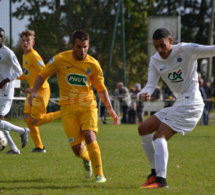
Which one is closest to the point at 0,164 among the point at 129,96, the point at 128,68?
the point at 129,96

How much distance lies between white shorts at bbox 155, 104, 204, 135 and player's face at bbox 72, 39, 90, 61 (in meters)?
1.35

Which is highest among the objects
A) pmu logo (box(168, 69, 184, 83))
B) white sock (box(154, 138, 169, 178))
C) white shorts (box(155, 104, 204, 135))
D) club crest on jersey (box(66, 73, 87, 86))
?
pmu logo (box(168, 69, 184, 83))

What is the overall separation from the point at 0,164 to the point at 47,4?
14018 millimetres

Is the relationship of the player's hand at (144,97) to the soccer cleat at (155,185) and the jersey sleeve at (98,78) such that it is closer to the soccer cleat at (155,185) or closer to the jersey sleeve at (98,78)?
the jersey sleeve at (98,78)

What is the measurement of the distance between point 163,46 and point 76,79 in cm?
132

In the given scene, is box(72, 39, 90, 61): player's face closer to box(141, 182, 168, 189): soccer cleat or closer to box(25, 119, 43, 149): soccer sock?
box(141, 182, 168, 189): soccer cleat

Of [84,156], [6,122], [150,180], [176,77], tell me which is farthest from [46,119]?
[176,77]

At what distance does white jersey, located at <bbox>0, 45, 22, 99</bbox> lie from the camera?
8431 millimetres

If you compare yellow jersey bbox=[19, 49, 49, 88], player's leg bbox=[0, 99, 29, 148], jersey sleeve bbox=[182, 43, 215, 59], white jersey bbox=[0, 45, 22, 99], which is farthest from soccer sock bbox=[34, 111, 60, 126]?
jersey sleeve bbox=[182, 43, 215, 59]

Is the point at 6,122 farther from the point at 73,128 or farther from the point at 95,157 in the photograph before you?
the point at 95,157

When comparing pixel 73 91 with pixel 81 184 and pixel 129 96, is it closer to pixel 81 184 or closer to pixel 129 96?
pixel 81 184

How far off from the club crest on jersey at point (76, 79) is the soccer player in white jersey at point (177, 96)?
0.86 meters

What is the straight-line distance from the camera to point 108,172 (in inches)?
269

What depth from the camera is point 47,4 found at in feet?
67.2
